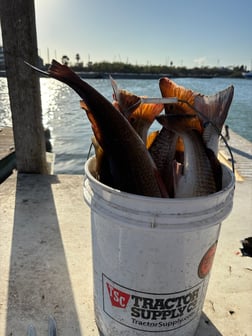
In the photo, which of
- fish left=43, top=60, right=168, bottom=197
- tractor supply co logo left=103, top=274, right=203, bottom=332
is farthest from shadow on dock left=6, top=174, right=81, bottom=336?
fish left=43, top=60, right=168, bottom=197

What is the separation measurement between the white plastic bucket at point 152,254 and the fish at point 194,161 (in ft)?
0.27

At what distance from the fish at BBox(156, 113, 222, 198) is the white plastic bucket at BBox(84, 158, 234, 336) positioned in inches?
3.3

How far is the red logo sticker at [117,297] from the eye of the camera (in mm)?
1072

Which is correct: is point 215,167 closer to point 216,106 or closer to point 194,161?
point 194,161

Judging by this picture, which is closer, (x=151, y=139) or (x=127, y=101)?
(x=127, y=101)

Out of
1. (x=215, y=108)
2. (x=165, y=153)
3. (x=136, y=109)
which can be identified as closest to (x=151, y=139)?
(x=165, y=153)

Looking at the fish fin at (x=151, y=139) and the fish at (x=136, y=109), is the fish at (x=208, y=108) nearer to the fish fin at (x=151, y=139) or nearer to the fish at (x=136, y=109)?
the fish at (x=136, y=109)

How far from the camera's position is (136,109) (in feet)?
3.69

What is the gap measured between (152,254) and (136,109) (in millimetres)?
577

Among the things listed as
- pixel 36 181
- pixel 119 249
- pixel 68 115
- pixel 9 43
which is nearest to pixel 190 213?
pixel 119 249

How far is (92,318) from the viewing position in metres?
1.40

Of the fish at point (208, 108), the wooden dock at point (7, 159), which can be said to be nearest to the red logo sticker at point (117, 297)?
the fish at point (208, 108)

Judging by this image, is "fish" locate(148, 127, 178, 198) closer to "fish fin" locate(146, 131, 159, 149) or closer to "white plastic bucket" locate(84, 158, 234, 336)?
"fish fin" locate(146, 131, 159, 149)

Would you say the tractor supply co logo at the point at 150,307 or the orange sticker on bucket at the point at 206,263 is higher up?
the orange sticker on bucket at the point at 206,263
